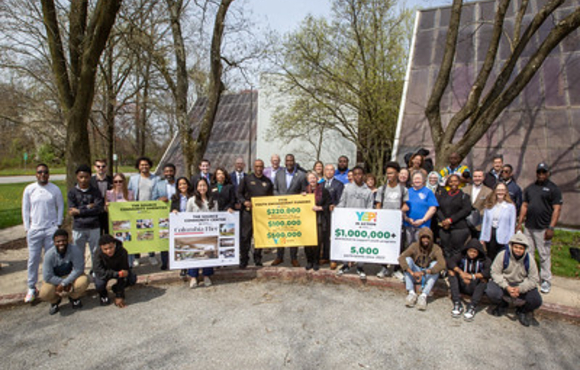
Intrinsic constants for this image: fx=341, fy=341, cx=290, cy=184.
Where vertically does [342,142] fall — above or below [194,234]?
above

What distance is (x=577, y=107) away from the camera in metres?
10.5

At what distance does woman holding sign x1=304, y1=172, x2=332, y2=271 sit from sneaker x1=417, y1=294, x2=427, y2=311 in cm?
191

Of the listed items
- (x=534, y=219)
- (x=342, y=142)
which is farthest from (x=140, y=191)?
(x=342, y=142)

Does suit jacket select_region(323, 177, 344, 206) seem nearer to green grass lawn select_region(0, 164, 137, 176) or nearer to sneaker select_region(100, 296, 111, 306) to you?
sneaker select_region(100, 296, 111, 306)

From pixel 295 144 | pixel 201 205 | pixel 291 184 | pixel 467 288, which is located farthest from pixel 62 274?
pixel 295 144

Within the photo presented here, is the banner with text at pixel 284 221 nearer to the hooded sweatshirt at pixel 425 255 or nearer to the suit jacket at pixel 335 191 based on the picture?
the suit jacket at pixel 335 191

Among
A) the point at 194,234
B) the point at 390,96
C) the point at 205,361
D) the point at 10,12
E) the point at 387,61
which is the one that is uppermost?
the point at 10,12

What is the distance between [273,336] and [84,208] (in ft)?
12.4

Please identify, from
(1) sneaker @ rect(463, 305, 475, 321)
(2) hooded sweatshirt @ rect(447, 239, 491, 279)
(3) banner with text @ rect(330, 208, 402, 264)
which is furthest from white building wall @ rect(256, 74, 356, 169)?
(1) sneaker @ rect(463, 305, 475, 321)

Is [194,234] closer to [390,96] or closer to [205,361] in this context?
[205,361]

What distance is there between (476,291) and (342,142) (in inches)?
570

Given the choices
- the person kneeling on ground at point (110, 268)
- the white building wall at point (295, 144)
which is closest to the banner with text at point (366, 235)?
the person kneeling on ground at point (110, 268)

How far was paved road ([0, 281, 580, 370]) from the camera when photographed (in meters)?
3.88

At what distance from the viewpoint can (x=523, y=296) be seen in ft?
15.9
